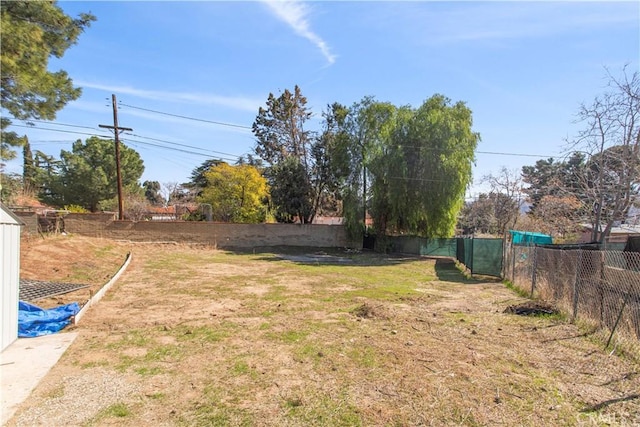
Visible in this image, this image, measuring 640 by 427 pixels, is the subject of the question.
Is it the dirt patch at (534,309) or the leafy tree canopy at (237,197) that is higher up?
the leafy tree canopy at (237,197)

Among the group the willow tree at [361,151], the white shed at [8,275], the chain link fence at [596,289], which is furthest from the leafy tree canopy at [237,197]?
the white shed at [8,275]

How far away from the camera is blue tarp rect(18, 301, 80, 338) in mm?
5689

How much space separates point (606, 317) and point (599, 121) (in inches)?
281

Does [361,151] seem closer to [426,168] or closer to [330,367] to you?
[426,168]

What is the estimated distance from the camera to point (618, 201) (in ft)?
35.6

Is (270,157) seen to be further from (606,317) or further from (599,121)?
(606,317)

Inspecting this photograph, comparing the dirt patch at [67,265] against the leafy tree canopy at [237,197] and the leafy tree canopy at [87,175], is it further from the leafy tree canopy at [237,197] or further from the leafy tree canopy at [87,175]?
the leafy tree canopy at [87,175]

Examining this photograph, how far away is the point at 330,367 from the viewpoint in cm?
453

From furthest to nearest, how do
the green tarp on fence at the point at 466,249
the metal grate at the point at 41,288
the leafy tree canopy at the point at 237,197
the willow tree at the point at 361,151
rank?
the leafy tree canopy at the point at 237,197 < the willow tree at the point at 361,151 < the green tarp on fence at the point at 466,249 < the metal grate at the point at 41,288

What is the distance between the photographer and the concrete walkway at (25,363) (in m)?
3.68

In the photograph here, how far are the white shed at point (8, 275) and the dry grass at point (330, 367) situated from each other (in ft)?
2.80

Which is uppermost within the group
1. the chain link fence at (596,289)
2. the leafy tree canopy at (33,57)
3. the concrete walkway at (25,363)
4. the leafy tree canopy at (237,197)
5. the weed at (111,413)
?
the leafy tree canopy at (33,57)

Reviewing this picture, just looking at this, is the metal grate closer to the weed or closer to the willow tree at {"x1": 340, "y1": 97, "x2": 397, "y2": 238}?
the weed

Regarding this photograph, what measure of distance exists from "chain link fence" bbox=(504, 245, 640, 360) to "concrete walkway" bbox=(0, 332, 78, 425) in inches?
276
